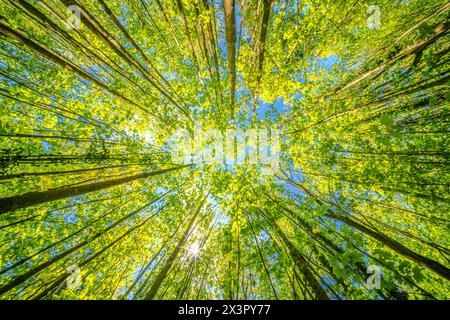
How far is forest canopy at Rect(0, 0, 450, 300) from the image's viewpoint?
4391mm

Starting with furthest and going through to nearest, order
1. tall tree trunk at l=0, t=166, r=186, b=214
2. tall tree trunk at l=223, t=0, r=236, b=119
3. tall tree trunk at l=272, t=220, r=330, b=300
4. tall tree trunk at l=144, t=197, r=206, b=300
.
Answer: tall tree trunk at l=223, t=0, r=236, b=119 < tall tree trunk at l=144, t=197, r=206, b=300 < tall tree trunk at l=272, t=220, r=330, b=300 < tall tree trunk at l=0, t=166, r=186, b=214

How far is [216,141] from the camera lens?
8.30 metres

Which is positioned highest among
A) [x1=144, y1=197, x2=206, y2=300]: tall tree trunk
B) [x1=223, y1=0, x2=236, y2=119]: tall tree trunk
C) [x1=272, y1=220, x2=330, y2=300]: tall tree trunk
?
[x1=223, y1=0, x2=236, y2=119]: tall tree trunk

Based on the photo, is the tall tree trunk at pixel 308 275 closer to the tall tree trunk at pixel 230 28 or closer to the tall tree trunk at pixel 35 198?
the tall tree trunk at pixel 35 198

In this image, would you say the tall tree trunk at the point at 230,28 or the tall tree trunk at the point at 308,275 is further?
the tall tree trunk at the point at 230,28

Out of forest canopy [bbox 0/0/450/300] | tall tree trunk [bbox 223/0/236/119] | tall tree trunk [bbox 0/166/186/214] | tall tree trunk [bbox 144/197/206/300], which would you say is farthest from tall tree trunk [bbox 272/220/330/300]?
tall tree trunk [bbox 223/0/236/119]

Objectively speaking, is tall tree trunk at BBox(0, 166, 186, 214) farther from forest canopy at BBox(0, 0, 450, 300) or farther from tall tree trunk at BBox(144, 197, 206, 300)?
tall tree trunk at BBox(144, 197, 206, 300)

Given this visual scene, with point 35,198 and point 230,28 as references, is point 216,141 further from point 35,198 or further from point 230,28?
point 35,198

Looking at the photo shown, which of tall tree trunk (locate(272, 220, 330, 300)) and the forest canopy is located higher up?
the forest canopy

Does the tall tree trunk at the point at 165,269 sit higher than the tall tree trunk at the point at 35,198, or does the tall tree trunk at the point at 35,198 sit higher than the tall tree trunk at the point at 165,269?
the tall tree trunk at the point at 35,198

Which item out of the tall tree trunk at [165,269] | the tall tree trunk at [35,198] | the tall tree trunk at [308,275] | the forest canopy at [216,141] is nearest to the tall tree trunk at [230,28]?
the forest canopy at [216,141]

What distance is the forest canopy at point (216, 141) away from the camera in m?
4.39

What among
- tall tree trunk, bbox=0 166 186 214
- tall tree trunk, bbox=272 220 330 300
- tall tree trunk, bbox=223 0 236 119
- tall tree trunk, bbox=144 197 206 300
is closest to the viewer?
tall tree trunk, bbox=0 166 186 214

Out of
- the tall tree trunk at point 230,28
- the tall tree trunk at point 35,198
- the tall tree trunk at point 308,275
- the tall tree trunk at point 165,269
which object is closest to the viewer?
the tall tree trunk at point 35,198
